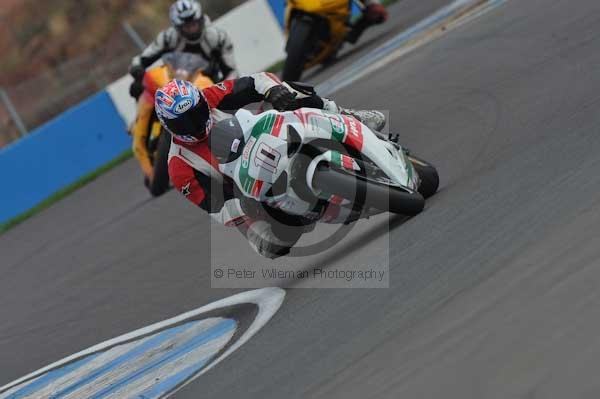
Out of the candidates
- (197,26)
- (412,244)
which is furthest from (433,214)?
(197,26)

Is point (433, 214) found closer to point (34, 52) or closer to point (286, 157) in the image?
point (286, 157)

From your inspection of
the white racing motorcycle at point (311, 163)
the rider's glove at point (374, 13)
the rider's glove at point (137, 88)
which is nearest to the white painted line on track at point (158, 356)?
the white racing motorcycle at point (311, 163)

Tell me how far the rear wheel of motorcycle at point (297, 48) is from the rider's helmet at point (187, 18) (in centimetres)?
232

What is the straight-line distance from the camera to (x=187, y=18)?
39.1 feet

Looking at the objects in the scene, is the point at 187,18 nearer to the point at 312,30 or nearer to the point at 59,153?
the point at 312,30

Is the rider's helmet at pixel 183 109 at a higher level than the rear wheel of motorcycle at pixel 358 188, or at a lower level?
higher

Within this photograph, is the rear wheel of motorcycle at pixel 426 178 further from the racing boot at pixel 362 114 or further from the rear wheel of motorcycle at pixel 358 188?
the rear wheel of motorcycle at pixel 358 188

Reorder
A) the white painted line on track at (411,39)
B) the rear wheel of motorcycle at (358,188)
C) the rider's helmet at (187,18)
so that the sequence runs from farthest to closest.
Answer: the white painted line on track at (411,39)
the rider's helmet at (187,18)
the rear wheel of motorcycle at (358,188)

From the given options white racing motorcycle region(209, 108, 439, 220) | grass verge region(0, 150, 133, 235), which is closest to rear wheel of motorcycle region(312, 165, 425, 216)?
white racing motorcycle region(209, 108, 439, 220)

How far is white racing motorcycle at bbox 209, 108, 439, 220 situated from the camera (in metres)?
6.46

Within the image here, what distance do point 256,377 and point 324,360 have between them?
0.52 meters

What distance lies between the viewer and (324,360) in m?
5.26

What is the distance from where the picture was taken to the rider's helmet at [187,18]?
39.1 feet

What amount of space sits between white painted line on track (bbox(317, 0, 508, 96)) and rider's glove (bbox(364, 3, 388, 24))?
0.62 m
